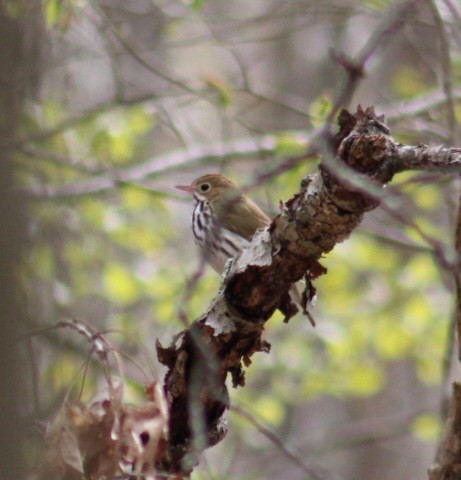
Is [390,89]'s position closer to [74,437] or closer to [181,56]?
[181,56]

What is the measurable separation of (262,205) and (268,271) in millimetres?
3190

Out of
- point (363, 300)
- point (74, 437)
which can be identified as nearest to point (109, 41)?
point (363, 300)

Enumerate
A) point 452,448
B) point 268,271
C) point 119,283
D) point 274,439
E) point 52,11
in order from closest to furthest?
point 268,271
point 452,448
point 274,439
point 52,11
point 119,283

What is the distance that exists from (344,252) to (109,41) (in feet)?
9.29

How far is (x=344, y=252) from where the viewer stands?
791cm

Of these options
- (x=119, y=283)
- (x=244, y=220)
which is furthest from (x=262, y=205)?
(x=119, y=283)

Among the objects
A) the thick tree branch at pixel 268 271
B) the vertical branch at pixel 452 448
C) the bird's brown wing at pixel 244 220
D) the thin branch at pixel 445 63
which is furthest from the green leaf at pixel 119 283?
the thick tree branch at pixel 268 271

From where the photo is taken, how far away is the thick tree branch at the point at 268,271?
2.33 metres

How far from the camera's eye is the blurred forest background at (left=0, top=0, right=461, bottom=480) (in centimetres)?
574

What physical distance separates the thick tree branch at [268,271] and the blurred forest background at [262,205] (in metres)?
1.77

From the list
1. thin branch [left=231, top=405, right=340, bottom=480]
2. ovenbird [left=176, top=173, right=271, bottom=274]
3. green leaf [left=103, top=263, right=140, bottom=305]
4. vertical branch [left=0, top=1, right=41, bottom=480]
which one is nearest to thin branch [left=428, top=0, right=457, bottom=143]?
ovenbird [left=176, top=173, right=271, bottom=274]

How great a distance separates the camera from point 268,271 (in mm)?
2621

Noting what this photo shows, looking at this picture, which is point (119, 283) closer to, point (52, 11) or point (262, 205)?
point (262, 205)

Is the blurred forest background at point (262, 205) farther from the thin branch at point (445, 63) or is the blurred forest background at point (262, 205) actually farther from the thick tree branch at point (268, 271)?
the thick tree branch at point (268, 271)
